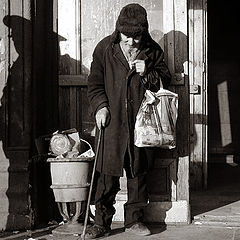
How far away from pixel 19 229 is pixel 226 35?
6443 mm

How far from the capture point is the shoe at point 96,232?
5.93 metres

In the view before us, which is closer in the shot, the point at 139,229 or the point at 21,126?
the point at 139,229

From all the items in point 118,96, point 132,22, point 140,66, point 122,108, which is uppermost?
point 132,22

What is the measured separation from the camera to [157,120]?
604 centimetres

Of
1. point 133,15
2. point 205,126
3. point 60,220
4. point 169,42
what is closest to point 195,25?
point 205,126

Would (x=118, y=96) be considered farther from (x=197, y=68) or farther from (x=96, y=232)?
(x=197, y=68)

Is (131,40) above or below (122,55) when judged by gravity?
above

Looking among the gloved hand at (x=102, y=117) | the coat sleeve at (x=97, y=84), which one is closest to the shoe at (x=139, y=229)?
the gloved hand at (x=102, y=117)

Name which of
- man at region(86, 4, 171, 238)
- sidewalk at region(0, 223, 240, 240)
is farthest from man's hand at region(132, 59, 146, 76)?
sidewalk at region(0, 223, 240, 240)

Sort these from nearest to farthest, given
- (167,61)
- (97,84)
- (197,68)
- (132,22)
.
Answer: (132,22) → (97,84) → (167,61) → (197,68)

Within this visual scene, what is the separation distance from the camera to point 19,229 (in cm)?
633

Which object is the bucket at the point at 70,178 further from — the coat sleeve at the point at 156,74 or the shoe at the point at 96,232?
the coat sleeve at the point at 156,74

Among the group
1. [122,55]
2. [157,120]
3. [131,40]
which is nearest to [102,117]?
[157,120]

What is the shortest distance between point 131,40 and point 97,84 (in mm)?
564
